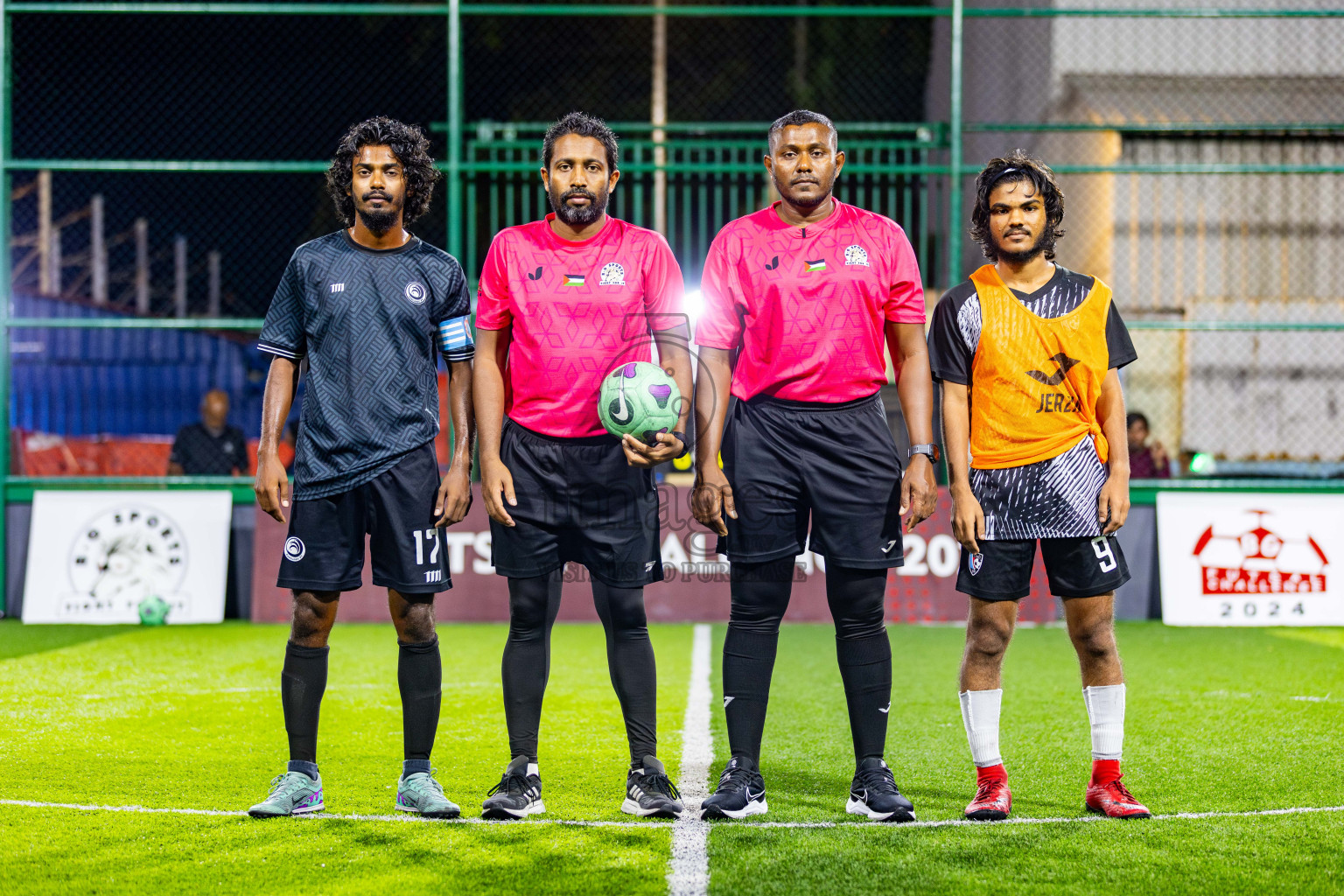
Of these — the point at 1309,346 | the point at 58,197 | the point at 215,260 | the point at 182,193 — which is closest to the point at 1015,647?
the point at 1309,346

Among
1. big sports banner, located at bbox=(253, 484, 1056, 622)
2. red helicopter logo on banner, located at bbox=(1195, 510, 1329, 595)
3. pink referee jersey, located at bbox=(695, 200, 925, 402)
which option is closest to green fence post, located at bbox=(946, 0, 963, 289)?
big sports banner, located at bbox=(253, 484, 1056, 622)

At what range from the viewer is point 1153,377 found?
43.4 feet

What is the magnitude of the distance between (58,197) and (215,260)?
7564mm

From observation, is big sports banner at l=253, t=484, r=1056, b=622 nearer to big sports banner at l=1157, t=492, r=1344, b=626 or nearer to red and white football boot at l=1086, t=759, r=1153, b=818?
big sports banner at l=1157, t=492, r=1344, b=626

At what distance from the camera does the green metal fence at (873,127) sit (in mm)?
9789

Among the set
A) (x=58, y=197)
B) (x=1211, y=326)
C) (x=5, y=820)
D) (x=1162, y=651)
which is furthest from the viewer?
(x=58, y=197)

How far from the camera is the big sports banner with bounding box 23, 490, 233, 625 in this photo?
9117 millimetres

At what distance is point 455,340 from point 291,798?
1.49 metres

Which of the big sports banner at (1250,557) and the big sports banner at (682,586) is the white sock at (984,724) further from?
the big sports banner at (1250,557)

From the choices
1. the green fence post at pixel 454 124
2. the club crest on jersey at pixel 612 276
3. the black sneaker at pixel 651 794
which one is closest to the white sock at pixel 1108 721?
the black sneaker at pixel 651 794

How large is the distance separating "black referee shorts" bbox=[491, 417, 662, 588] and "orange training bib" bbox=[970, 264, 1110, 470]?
1.11 m

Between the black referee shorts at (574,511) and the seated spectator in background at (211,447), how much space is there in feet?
23.6

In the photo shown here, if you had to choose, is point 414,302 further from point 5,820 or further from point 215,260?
point 215,260

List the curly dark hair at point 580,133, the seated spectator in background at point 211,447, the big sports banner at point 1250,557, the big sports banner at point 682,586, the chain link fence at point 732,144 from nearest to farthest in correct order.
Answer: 1. the curly dark hair at point 580,133
2. the big sports banner at point 1250,557
3. the big sports banner at point 682,586
4. the chain link fence at point 732,144
5. the seated spectator in background at point 211,447
